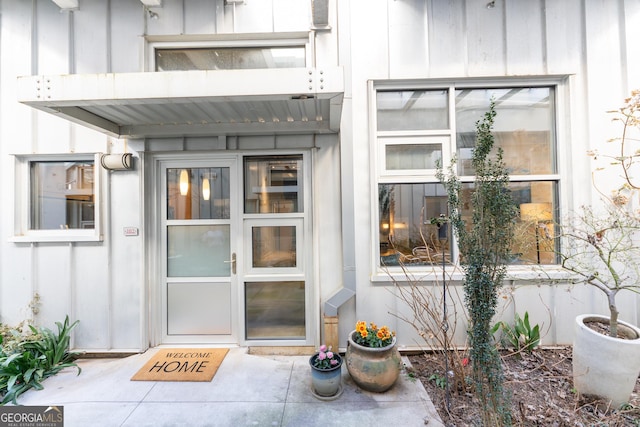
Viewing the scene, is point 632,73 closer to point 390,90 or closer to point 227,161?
point 390,90

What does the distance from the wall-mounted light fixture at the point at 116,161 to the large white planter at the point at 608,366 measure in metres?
4.93

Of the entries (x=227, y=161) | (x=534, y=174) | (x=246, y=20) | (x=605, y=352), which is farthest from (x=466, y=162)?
(x=246, y=20)

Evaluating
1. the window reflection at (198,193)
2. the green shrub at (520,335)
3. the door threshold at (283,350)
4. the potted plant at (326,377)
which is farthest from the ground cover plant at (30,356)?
the green shrub at (520,335)

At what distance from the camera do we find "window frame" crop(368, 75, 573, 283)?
10.2 feet

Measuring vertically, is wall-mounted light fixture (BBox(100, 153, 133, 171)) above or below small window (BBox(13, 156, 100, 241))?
above

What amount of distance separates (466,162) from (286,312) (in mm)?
2840

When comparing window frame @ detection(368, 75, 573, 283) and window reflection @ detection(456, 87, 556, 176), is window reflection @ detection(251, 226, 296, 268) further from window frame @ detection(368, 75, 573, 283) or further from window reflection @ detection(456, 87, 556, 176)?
window reflection @ detection(456, 87, 556, 176)

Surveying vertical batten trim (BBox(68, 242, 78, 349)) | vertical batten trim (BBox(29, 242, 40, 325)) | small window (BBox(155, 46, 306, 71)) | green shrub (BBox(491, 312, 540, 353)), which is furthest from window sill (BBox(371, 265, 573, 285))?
vertical batten trim (BBox(29, 242, 40, 325))

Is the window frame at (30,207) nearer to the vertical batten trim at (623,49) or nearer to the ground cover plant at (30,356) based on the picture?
the ground cover plant at (30,356)

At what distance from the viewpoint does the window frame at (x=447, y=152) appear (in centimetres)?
311

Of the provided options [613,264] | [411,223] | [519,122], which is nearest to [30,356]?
[411,223]

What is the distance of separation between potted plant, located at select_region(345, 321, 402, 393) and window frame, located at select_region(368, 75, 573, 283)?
0.67 m

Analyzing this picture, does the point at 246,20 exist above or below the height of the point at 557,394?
above

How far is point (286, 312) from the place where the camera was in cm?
→ 332
